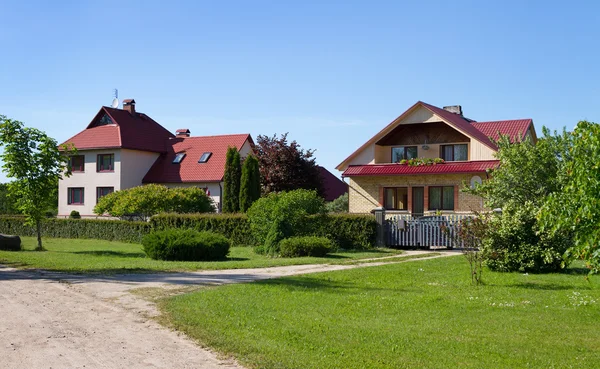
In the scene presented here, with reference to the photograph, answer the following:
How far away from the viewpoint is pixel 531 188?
23.2 metres

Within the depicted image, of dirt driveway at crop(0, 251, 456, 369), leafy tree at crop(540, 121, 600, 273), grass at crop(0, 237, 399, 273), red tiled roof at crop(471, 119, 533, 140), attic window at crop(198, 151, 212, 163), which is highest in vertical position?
red tiled roof at crop(471, 119, 533, 140)

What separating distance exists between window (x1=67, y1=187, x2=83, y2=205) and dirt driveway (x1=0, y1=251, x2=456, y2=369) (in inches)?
1427

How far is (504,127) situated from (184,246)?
25.7m

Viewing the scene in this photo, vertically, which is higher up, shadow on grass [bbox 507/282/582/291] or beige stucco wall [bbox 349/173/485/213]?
beige stucco wall [bbox 349/173/485/213]

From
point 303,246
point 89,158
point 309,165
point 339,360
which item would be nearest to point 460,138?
point 309,165

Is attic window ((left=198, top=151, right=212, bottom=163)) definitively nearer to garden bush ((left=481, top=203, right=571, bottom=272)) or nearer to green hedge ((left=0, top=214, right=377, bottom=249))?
green hedge ((left=0, top=214, right=377, bottom=249))

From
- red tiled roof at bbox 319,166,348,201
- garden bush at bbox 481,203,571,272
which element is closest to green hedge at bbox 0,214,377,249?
garden bush at bbox 481,203,571,272

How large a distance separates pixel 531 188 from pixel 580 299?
Result: 12254mm

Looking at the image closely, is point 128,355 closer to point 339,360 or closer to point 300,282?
point 339,360

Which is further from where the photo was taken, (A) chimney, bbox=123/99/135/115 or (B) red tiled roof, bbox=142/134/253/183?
(A) chimney, bbox=123/99/135/115

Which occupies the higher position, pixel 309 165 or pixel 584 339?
pixel 309 165

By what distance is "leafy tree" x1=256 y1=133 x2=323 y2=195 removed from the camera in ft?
141

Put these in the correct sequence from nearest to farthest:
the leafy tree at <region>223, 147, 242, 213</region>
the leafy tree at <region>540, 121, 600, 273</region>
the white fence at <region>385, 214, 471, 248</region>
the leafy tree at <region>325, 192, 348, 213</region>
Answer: the leafy tree at <region>540, 121, 600, 273</region>, the white fence at <region>385, 214, 471, 248</region>, the leafy tree at <region>223, 147, 242, 213</region>, the leafy tree at <region>325, 192, 348, 213</region>

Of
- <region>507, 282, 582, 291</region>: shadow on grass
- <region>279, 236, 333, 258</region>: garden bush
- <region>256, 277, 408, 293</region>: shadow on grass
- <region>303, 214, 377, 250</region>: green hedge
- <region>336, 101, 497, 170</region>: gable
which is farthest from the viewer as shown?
<region>336, 101, 497, 170</region>: gable
